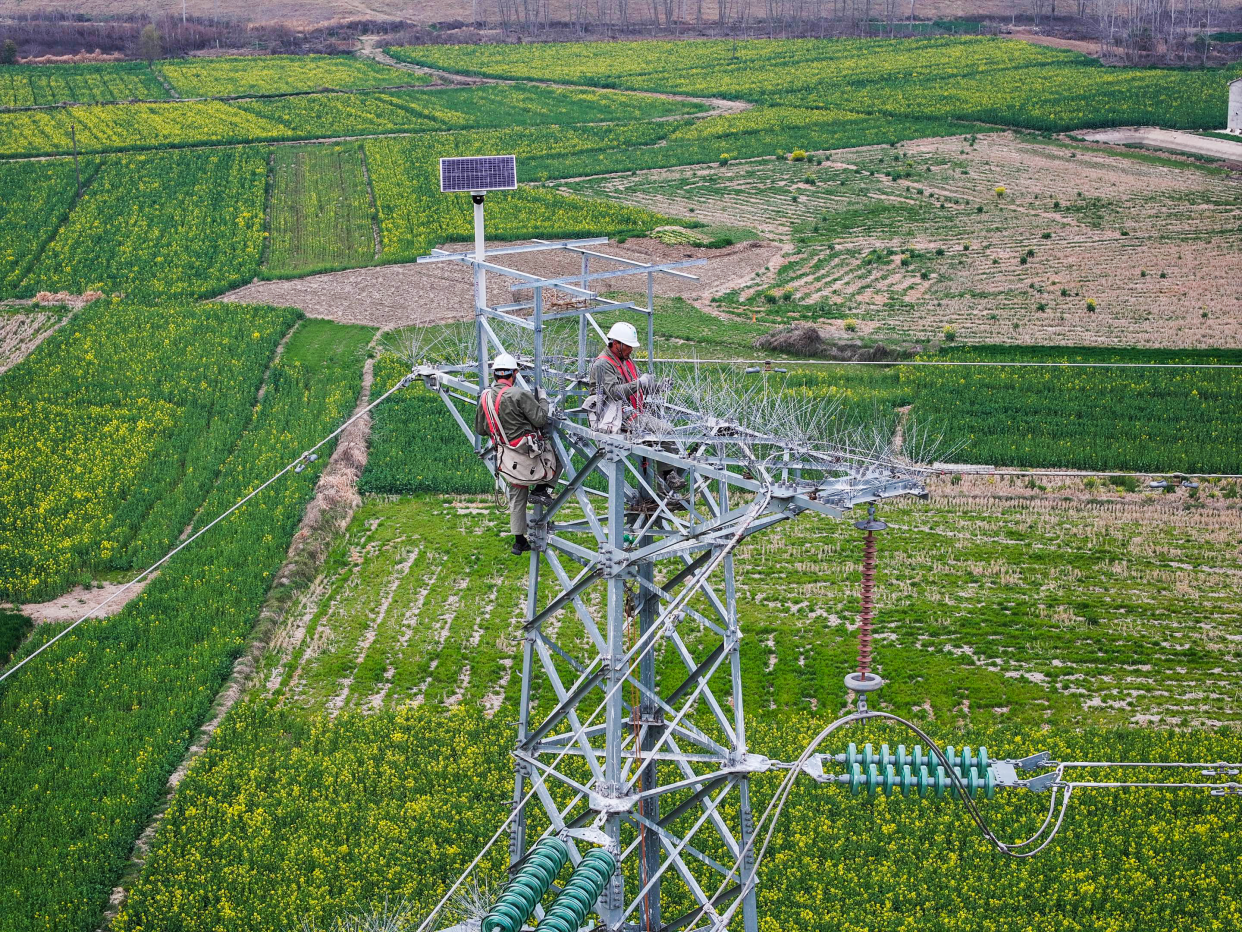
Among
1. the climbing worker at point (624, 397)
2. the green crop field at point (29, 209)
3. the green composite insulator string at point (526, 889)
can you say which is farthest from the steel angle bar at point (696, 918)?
the green crop field at point (29, 209)

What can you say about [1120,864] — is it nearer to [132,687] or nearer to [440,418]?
[132,687]

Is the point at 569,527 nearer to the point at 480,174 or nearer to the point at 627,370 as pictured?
the point at 627,370

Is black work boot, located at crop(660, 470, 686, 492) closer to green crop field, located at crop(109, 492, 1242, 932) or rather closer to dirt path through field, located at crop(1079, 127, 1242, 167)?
green crop field, located at crop(109, 492, 1242, 932)

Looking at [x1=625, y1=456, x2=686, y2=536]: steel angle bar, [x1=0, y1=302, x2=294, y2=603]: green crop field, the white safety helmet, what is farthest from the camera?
[x1=0, y1=302, x2=294, y2=603]: green crop field

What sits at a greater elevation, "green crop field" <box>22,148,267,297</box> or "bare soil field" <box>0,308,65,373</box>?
"green crop field" <box>22,148,267,297</box>

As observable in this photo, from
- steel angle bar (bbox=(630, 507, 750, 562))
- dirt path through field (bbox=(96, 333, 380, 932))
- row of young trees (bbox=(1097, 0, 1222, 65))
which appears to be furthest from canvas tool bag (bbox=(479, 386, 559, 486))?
row of young trees (bbox=(1097, 0, 1222, 65))

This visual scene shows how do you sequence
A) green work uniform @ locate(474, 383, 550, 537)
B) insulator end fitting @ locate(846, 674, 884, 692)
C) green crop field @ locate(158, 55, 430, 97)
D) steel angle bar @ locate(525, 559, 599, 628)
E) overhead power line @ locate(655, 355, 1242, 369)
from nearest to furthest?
insulator end fitting @ locate(846, 674, 884, 692) → steel angle bar @ locate(525, 559, 599, 628) → green work uniform @ locate(474, 383, 550, 537) → overhead power line @ locate(655, 355, 1242, 369) → green crop field @ locate(158, 55, 430, 97)

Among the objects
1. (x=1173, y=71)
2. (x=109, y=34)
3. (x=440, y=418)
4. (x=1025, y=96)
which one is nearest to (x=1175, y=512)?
(x=440, y=418)

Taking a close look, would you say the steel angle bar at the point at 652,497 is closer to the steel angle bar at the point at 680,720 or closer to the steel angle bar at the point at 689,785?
the steel angle bar at the point at 680,720
